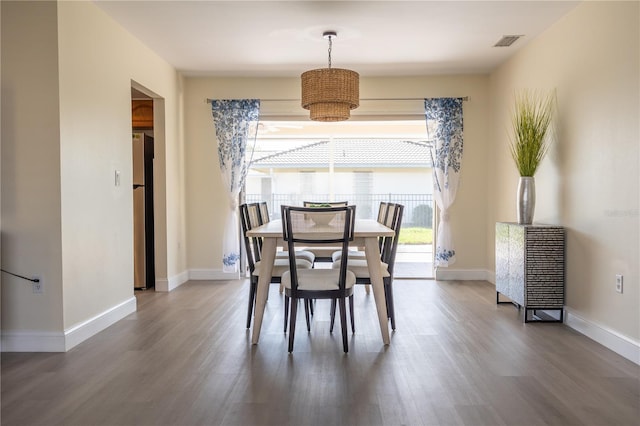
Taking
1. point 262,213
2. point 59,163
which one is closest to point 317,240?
point 262,213

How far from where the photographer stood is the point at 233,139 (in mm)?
5621

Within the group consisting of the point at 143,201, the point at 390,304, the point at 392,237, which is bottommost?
the point at 390,304

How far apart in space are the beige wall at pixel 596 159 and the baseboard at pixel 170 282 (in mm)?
3717

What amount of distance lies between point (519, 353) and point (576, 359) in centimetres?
32

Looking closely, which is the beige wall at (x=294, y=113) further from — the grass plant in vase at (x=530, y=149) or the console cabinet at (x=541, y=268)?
the console cabinet at (x=541, y=268)

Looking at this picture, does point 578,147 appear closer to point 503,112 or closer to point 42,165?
point 503,112

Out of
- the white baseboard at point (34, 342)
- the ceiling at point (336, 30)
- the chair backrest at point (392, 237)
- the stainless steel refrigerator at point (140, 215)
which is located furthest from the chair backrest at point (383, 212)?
the white baseboard at point (34, 342)

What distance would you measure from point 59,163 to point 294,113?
3053 millimetres

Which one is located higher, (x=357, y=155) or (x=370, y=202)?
(x=357, y=155)

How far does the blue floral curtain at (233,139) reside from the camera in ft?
18.4

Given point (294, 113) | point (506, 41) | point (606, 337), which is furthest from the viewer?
point (294, 113)

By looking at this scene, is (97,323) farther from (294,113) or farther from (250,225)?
(294,113)

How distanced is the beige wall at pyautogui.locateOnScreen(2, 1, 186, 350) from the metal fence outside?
3.12 m

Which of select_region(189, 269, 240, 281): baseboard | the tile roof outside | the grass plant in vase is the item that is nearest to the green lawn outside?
the tile roof outside
